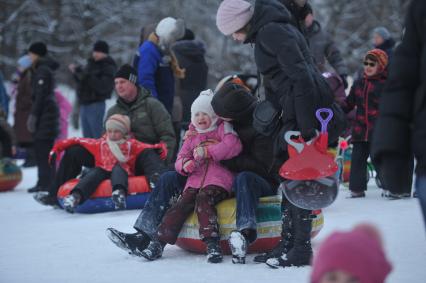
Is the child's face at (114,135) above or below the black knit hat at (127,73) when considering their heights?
below

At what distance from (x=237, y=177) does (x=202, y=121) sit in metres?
0.57

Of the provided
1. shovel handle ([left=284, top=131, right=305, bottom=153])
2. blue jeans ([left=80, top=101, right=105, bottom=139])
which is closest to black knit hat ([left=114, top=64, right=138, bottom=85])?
blue jeans ([left=80, top=101, right=105, bottom=139])

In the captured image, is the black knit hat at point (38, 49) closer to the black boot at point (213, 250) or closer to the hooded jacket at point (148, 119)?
the hooded jacket at point (148, 119)

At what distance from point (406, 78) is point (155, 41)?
5515 millimetres

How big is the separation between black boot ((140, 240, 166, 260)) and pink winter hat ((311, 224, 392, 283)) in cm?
226

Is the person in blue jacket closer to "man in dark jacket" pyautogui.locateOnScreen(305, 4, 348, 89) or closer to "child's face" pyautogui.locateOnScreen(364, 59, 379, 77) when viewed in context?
"man in dark jacket" pyautogui.locateOnScreen(305, 4, 348, 89)

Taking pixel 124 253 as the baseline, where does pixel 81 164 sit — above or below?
above

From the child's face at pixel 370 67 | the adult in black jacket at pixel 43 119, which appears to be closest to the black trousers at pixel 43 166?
the adult in black jacket at pixel 43 119

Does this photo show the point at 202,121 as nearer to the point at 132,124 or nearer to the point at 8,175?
A: the point at 132,124

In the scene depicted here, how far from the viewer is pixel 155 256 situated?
4945mm

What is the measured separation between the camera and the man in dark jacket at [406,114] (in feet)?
9.07

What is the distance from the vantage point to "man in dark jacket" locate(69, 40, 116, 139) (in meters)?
9.77

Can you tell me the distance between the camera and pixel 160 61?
26.6ft

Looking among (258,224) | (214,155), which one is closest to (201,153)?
(214,155)
